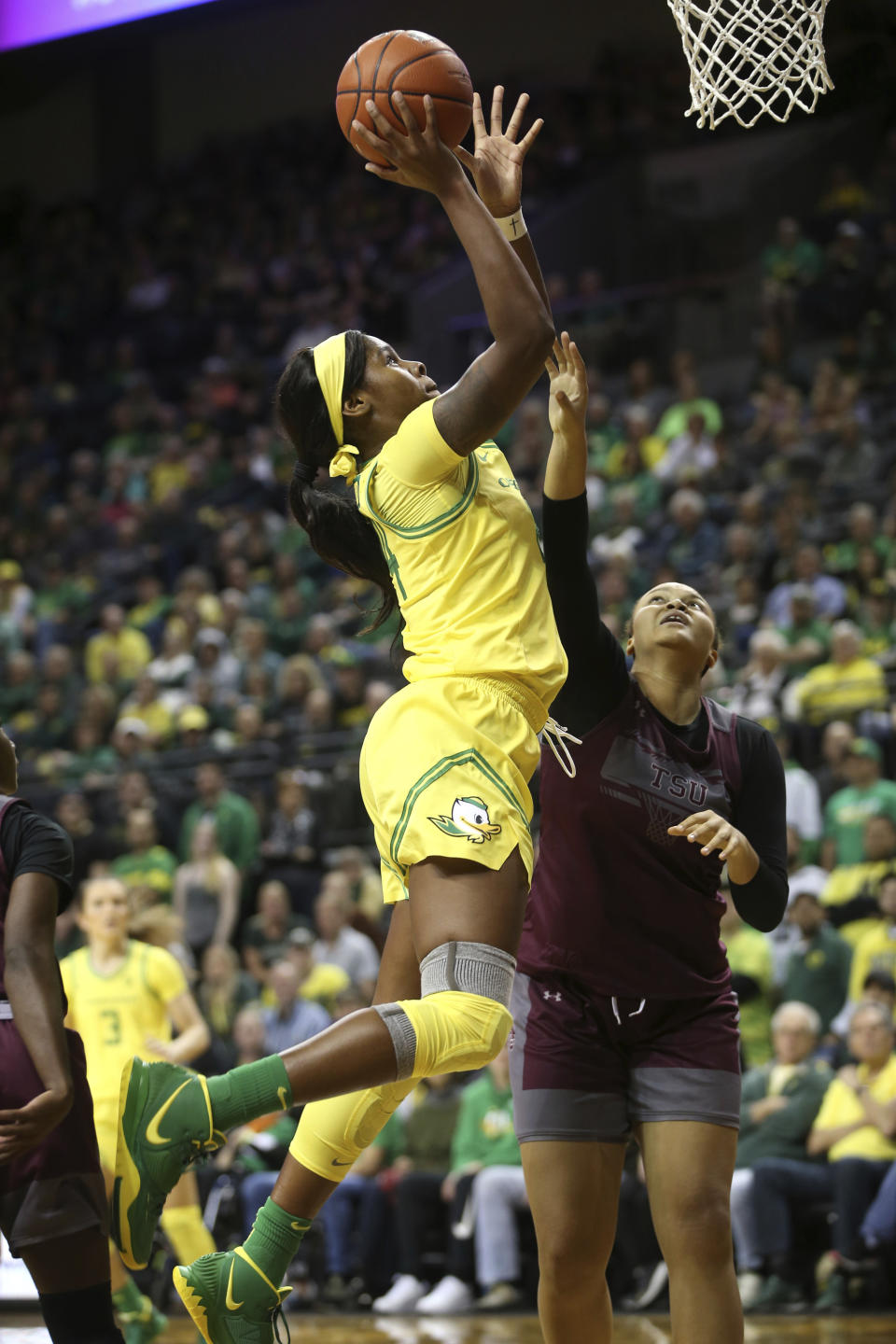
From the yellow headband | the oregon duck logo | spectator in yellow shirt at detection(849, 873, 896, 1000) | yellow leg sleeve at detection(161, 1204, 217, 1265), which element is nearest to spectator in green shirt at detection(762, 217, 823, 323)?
spectator in yellow shirt at detection(849, 873, 896, 1000)

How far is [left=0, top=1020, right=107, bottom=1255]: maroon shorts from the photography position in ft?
11.6

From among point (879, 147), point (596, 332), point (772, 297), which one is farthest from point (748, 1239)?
point (879, 147)

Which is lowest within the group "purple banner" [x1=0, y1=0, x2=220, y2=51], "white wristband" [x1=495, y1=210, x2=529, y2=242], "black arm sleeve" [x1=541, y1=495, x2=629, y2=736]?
"black arm sleeve" [x1=541, y1=495, x2=629, y2=736]

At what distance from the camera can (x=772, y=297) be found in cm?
1423

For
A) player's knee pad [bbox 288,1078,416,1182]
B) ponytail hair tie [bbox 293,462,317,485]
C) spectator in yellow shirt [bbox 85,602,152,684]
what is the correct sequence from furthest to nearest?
spectator in yellow shirt [bbox 85,602,152,684] < ponytail hair tie [bbox 293,462,317,485] < player's knee pad [bbox 288,1078,416,1182]

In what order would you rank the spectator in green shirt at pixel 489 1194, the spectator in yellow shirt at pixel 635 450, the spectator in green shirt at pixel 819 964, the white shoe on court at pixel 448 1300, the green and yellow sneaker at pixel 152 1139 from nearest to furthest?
the green and yellow sneaker at pixel 152 1139
the spectator in green shirt at pixel 489 1194
the white shoe on court at pixel 448 1300
the spectator in green shirt at pixel 819 964
the spectator in yellow shirt at pixel 635 450

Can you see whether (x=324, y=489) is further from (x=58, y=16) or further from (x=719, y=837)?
(x=58, y=16)

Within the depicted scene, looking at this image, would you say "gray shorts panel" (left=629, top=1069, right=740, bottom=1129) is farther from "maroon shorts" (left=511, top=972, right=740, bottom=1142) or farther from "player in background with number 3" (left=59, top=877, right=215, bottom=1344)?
"player in background with number 3" (left=59, top=877, right=215, bottom=1344)

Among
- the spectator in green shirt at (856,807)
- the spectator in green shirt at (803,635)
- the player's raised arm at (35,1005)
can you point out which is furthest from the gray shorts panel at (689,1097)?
the spectator in green shirt at (803,635)

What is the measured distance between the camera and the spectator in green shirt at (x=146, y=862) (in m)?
11.1

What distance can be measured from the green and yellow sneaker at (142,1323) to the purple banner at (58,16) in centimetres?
1375

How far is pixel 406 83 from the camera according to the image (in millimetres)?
3650

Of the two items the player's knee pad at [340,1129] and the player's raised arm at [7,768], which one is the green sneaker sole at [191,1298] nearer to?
the player's knee pad at [340,1129]

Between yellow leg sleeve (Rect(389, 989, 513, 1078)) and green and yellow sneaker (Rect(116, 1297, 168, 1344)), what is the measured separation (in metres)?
3.16
